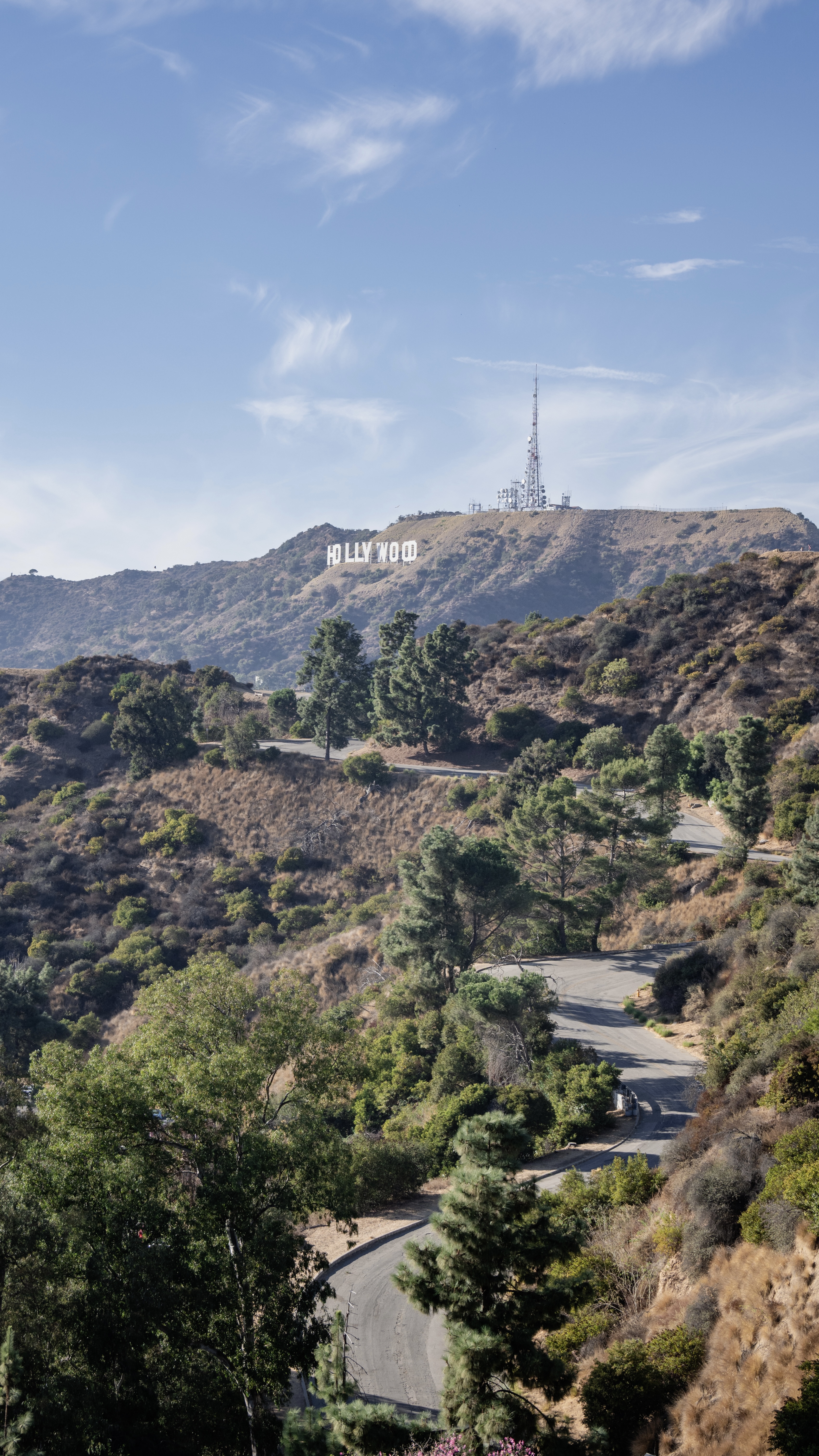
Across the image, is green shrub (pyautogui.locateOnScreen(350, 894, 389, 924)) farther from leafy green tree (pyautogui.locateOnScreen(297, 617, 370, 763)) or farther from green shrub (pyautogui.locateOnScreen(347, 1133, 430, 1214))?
green shrub (pyautogui.locateOnScreen(347, 1133, 430, 1214))

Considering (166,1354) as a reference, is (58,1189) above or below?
above

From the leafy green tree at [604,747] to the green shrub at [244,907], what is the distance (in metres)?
25.1

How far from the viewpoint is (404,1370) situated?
16.9 meters

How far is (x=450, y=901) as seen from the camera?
38031 mm

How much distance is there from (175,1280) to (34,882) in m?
53.5

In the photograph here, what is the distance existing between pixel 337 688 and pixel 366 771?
31.5 ft

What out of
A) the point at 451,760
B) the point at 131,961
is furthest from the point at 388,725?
the point at 131,961

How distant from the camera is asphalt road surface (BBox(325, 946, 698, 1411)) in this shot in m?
16.9

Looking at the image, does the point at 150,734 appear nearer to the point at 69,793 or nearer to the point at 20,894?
the point at 69,793

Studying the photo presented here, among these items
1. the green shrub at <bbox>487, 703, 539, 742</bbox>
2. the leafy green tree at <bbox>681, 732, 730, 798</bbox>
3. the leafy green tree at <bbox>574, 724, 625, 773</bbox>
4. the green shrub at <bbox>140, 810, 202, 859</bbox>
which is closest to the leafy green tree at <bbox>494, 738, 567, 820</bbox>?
the leafy green tree at <bbox>574, 724, 625, 773</bbox>

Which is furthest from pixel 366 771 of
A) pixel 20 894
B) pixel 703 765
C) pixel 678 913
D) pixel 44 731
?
pixel 44 731

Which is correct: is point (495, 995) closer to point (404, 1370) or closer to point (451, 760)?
point (404, 1370)

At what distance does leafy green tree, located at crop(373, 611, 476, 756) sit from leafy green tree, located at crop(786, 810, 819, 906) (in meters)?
43.4

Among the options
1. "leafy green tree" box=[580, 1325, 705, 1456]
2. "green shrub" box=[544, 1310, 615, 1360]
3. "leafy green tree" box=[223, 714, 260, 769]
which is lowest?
"green shrub" box=[544, 1310, 615, 1360]
